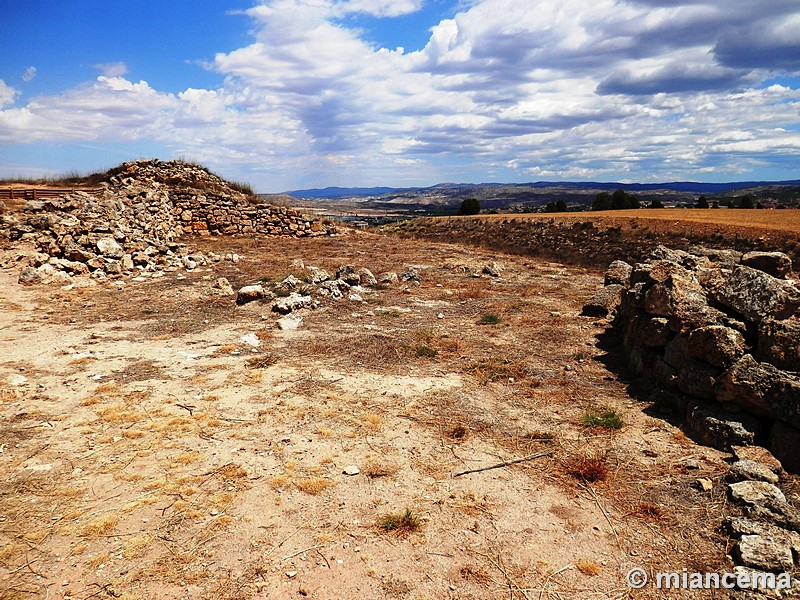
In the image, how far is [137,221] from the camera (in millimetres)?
17719

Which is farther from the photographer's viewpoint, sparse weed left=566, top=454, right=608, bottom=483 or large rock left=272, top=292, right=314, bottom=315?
large rock left=272, top=292, right=314, bottom=315

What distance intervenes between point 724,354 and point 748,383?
49cm

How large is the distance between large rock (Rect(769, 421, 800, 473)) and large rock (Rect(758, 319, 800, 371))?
692 millimetres

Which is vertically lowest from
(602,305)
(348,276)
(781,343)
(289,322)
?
(289,322)

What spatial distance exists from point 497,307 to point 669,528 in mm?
7859

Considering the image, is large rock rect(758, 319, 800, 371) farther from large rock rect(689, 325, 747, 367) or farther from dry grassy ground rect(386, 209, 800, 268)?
dry grassy ground rect(386, 209, 800, 268)

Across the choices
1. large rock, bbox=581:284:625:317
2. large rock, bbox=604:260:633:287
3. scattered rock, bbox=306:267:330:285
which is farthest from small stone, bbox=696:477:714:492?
scattered rock, bbox=306:267:330:285

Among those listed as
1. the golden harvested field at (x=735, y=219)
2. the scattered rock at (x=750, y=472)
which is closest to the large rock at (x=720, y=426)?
the scattered rock at (x=750, y=472)

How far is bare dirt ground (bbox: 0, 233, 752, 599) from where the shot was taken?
354cm

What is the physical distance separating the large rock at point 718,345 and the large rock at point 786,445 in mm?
838

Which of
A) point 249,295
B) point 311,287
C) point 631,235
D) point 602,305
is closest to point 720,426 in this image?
point 602,305

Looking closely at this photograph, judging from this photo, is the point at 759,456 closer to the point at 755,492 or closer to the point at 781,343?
the point at 755,492

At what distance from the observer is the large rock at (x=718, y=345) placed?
5.30m

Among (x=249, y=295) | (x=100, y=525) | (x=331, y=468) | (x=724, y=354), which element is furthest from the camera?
(x=249, y=295)
